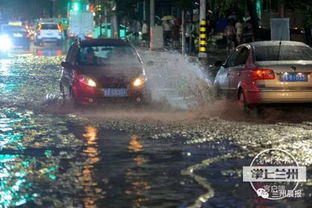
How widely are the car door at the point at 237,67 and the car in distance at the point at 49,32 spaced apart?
4646cm

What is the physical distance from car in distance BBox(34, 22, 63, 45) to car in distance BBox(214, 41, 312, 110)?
47247 millimetres

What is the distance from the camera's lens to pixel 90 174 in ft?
29.4

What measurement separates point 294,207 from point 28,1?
4930 inches

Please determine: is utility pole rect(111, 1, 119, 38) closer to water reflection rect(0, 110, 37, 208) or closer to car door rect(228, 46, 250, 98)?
car door rect(228, 46, 250, 98)

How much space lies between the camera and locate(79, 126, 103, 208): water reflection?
7668mm

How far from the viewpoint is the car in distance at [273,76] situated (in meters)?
13.8

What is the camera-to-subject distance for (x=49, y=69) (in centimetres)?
3158

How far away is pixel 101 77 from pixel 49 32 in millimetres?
46693

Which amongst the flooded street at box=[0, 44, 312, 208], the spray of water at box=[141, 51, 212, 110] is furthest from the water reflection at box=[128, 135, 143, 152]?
the spray of water at box=[141, 51, 212, 110]

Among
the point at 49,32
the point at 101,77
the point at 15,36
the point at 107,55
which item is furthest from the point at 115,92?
the point at 49,32

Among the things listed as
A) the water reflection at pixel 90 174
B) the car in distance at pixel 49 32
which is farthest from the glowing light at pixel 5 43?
the water reflection at pixel 90 174

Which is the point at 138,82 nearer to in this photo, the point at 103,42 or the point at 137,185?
the point at 103,42

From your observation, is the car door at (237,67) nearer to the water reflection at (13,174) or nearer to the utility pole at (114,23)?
the water reflection at (13,174)

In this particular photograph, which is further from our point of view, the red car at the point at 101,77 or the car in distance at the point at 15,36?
the car in distance at the point at 15,36
